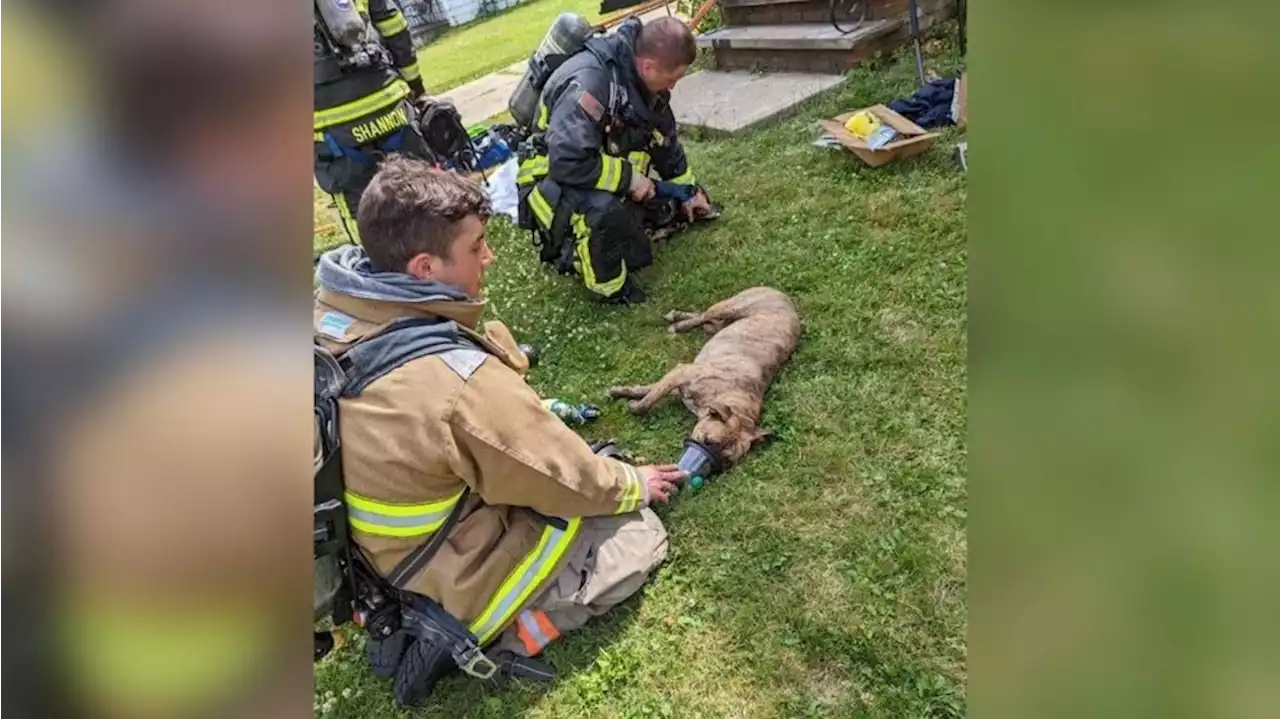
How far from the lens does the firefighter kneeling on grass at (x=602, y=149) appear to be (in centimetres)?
448

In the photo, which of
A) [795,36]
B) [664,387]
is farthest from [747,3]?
[664,387]

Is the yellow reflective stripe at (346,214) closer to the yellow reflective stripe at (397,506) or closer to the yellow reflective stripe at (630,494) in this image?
the yellow reflective stripe at (630,494)

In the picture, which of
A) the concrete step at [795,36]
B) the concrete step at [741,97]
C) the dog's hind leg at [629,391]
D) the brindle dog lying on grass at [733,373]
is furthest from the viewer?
the concrete step at [795,36]

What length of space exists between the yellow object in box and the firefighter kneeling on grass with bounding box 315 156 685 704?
321 cm

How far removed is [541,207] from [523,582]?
8.19ft

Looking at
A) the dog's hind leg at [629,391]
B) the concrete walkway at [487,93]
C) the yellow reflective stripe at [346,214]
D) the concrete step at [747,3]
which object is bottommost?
the concrete walkway at [487,93]

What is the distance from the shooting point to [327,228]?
6.72m

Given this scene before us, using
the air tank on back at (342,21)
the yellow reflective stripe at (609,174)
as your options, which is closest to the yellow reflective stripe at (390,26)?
the air tank on back at (342,21)

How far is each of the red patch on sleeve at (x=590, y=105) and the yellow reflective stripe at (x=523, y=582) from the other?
239 cm

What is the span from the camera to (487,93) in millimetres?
10633

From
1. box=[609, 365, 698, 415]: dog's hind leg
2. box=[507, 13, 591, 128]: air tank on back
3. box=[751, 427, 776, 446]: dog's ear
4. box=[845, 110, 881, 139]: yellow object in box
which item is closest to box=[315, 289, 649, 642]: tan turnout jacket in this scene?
box=[751, 427, 776, 446]: dog's ear

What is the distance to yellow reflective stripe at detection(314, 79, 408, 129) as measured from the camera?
4609 mm
